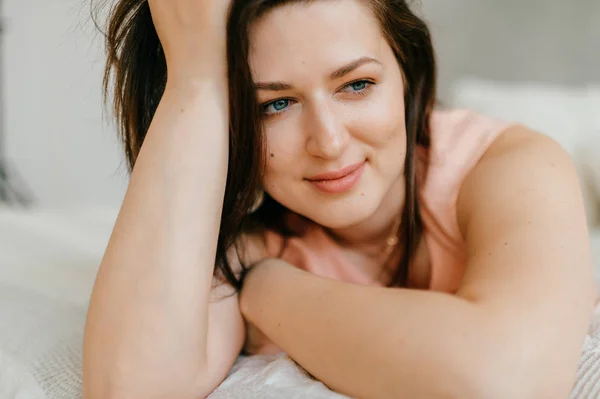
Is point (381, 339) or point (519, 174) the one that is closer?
point (381, 339)

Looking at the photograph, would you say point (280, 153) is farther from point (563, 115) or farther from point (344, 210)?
point (563, 115)

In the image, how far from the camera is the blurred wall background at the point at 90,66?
7.64 ft

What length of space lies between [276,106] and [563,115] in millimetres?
1304

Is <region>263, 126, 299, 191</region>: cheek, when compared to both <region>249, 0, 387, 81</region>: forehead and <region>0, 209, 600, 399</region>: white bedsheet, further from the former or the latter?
<region>0, 209, 600, 399</region>: white bedsheet

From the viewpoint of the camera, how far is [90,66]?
284 cm

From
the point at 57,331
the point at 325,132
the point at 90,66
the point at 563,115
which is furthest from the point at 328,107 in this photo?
the point at 90,66

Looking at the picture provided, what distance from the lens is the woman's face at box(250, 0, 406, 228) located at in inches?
29.3

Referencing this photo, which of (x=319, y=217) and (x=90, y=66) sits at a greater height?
(x=90, y=66)

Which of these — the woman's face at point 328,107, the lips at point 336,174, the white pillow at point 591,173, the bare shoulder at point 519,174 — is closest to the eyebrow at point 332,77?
the woman's face at point 328,107

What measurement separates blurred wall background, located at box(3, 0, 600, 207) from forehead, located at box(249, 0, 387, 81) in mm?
1743

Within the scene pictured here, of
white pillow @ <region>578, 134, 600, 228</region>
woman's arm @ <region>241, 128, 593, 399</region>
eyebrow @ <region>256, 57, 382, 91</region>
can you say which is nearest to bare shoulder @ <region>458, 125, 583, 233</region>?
woman's arm @ <region>241, 128, 593, 399</region>

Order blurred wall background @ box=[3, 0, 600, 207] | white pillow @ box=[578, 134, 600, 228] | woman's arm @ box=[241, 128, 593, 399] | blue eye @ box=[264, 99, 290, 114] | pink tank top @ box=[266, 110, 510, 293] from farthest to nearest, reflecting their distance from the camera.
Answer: blurred wall background @ box=[3, 0, 600, 207] → white pillow @ box=[578, 134, 600, 228] → pink tank top @ box=[266, 110, 510, 293] → blue eye @ box=[264, 99, 290, 114] → woman's arm @ box=[241, 128, 593, 399]

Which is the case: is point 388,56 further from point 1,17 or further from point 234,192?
point 1,17

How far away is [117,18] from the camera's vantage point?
0.90 meters
